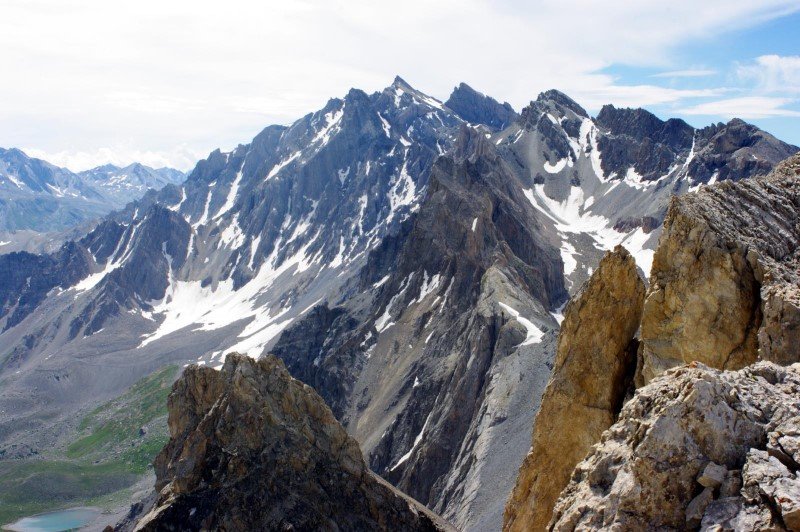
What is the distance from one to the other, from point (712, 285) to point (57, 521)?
138 meters

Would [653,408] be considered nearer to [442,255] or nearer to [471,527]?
[471,527]

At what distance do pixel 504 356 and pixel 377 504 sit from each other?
39102 mm

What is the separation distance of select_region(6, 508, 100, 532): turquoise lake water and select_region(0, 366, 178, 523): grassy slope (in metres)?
2.45

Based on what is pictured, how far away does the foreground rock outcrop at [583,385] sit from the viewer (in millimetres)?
20031

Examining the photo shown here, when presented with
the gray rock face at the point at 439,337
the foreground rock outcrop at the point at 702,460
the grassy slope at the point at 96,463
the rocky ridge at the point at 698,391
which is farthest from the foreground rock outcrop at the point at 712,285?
the grassy slope at the point at 96,463

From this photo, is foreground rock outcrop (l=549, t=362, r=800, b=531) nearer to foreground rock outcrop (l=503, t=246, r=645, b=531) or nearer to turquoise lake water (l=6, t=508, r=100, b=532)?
foreground rock outcrop (l=503, t=246, r=645, b=531)

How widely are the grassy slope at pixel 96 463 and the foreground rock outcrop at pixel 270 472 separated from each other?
10288 cm

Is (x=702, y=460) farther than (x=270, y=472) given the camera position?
No

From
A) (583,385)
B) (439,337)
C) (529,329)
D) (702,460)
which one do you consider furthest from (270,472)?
(439,337)

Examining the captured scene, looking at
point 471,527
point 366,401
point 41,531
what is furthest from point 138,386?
point 471,527

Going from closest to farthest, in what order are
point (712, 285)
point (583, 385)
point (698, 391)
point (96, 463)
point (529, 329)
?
point (698, 391)
point (712, 285)
point (583, 385)
point (529, 329)
point (96, 463)

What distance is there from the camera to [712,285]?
62.5 feet

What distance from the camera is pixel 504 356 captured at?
7819cm

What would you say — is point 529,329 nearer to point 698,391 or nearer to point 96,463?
point 698,391
